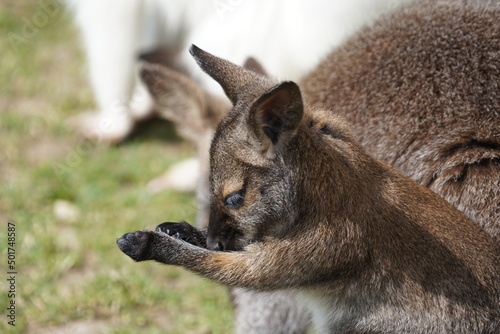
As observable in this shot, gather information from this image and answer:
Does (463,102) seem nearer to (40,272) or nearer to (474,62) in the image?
(474,62)

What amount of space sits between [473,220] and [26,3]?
4323 mm

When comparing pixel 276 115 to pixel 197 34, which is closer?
pixel 276 115

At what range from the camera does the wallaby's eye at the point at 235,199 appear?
182 cm

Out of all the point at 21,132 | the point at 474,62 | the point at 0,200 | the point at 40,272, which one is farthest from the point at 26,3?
the point at 474,62

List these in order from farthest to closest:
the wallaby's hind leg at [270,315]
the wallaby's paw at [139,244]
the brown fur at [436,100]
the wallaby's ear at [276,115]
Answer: the wallaby's hind leg at [270,315], the brown fur at [436,100], the wallaby's paw at [139,244], the wallaby's ear at [276,115]

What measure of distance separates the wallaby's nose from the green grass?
1.06m

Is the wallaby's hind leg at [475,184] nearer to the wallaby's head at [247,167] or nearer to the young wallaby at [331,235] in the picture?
the young wallaby at [331,235]

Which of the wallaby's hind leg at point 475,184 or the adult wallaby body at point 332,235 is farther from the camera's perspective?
the wallaby's hind leg at point 475,184

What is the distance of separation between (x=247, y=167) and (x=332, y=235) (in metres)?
0.25

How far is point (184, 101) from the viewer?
3037 mm

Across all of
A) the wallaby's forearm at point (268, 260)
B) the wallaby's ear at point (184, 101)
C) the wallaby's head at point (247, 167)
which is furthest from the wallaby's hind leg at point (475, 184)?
the wallaby's ear at point (184, 101)

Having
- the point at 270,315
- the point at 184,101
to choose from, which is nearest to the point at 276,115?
the point at 270,315

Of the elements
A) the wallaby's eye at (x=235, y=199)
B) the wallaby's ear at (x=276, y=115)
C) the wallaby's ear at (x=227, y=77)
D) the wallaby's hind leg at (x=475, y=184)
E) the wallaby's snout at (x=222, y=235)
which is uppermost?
the wallaby's hind leg at (x=475, y=184)

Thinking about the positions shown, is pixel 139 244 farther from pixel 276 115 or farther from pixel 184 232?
pixel 276 115
